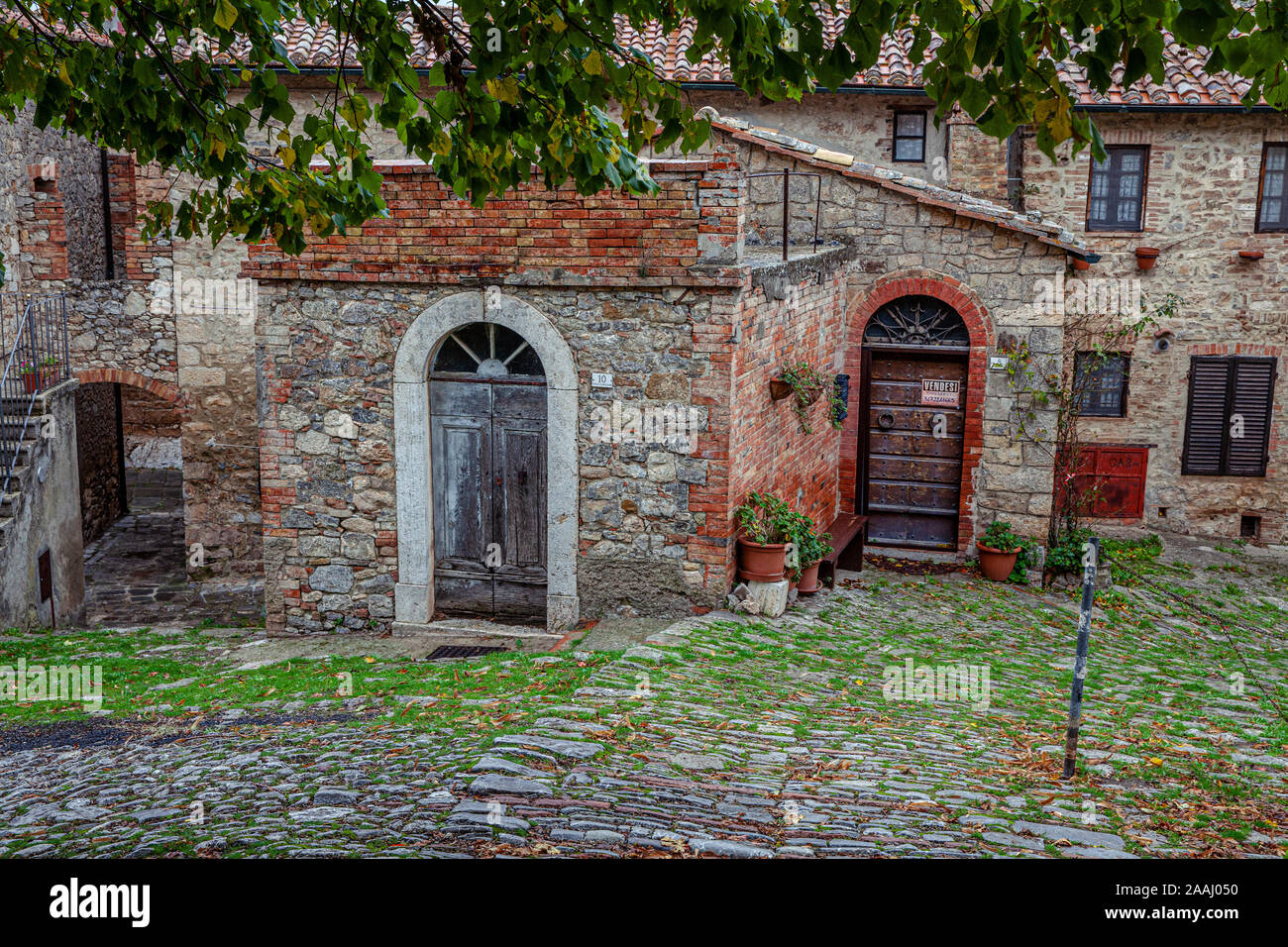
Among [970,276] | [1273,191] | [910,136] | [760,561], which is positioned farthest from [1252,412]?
[760,561]

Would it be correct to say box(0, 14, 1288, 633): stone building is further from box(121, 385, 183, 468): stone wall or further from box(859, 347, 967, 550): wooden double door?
box(121, 385, 183, 468): stone wall

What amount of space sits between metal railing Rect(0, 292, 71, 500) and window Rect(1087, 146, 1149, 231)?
12.0 meters

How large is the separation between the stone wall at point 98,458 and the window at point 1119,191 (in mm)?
13244

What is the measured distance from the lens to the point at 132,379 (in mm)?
13617

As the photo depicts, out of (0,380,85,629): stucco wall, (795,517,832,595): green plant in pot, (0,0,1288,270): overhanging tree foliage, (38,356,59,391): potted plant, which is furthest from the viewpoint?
(38,356,59,391): potted plant

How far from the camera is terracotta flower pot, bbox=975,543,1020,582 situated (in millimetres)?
11578

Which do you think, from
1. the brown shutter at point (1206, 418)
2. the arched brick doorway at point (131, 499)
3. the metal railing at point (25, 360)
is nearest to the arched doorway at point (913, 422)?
the brown shutter at point (1206, 418)

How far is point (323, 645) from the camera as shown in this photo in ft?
29.5

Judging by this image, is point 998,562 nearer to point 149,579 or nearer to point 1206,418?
point 1206,418

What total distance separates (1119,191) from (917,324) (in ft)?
13.5

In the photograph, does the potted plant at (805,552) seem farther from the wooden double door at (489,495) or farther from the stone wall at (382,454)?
the wooden double door at (489,495)

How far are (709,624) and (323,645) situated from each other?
3.03 meters

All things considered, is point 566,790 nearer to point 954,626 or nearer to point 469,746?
point 469,746

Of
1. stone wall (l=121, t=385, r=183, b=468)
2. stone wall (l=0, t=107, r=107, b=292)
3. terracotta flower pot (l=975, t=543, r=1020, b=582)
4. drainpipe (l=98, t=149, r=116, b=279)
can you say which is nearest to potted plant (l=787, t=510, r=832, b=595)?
terracotta flower pot (l=975, t=543, r=1020, b=582)
